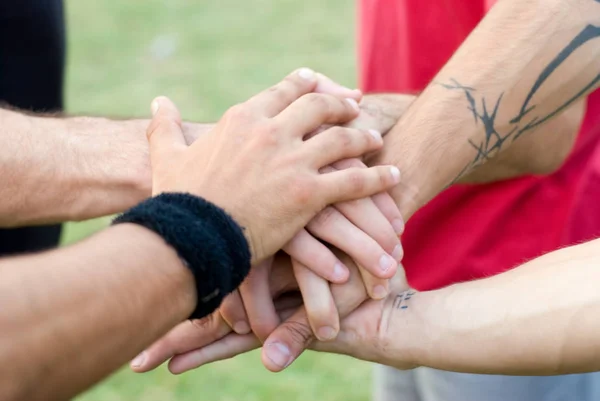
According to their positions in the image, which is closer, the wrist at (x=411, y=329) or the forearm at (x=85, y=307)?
the forearm at (x=85, y=307)

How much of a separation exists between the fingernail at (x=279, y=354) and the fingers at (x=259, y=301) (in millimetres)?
53

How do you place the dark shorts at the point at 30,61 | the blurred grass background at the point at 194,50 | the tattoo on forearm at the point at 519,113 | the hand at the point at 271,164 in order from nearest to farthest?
the hand at the point at 271,164 < the tattoo on forearm at the point at 519,113 < the dark shorts at the point at 30,61 < the blurred grass background at the point at 194,50

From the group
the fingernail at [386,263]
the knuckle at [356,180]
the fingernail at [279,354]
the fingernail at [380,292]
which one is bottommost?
the fingernail at [279,354]

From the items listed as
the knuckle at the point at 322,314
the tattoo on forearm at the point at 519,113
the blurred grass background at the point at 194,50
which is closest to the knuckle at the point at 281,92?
the tattoo on forearm at the point at 519,113

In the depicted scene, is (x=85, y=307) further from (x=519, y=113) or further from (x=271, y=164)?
(x=519, y=113)

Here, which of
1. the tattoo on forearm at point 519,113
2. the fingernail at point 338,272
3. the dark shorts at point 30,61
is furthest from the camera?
the dark shorts at point 30,61

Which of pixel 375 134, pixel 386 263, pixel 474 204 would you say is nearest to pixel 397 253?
pixel 386 263

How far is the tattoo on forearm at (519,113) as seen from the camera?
1437 millimetres

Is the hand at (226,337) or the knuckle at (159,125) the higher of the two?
the knuckle at (159,125)

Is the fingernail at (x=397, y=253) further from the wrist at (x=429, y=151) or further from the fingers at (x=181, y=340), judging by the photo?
the fingers at (x=181, y=340)

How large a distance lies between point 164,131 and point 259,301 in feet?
1.32

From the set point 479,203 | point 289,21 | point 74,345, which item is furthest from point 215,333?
point 289,21

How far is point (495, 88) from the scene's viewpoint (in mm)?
1439

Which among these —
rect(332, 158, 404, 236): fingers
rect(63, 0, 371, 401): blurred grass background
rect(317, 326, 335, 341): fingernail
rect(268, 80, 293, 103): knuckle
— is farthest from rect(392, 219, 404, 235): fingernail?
rect(63, 0, 371, 401): blurred grass background
